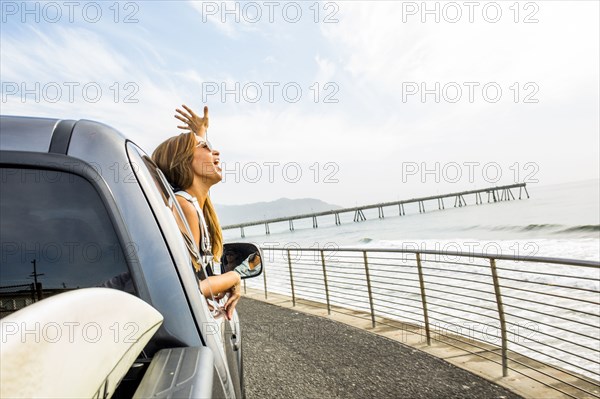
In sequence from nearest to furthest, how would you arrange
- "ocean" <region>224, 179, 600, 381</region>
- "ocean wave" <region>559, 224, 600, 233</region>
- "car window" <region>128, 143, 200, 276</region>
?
"car window" <region>128, 143, 200, 276</region>
"ocean" <region>224, 179, 600, 381</region>
"ocean wave" <region>559, 224, 600, 233</region>

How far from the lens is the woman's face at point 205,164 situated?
1.82 metres

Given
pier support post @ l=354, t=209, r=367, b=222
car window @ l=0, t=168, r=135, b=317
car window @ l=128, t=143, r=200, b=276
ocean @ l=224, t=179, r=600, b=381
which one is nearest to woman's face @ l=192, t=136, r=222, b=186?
car window @ l=128, t=143, r=200, b=276

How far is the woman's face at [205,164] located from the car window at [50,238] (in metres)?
0.90

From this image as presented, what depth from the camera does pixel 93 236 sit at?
36.3 inches

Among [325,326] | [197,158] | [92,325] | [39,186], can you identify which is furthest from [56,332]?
[325,326]

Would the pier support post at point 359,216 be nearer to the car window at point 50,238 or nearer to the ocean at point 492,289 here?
the ocean at point 492,289

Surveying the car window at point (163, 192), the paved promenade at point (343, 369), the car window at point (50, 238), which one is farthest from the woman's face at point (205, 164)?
the paved promenade at point (343, 369)

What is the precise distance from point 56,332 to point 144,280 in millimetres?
413

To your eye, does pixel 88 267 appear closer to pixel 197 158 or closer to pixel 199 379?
pixel 199 379

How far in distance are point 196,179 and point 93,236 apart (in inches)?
36.7

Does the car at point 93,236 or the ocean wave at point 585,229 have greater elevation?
the car at point 93,236

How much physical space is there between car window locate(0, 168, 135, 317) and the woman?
58 cm

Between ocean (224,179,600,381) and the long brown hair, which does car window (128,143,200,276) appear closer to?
the long brown hair

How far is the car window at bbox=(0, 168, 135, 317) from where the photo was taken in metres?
0.87
